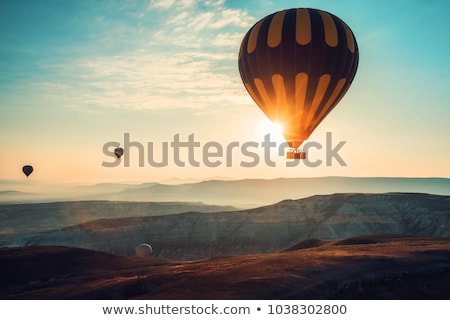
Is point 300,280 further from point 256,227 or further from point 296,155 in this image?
point 256,227

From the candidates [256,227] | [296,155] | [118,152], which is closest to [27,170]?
[118,152]

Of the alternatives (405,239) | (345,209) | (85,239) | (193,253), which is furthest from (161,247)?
(405,239)

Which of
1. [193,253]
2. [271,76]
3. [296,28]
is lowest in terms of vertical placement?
[193,253]

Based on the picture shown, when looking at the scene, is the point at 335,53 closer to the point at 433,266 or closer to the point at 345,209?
the point at 433,266

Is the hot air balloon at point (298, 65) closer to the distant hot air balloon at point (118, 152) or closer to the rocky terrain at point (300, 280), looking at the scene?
the rocky terrain at point (300, 280)

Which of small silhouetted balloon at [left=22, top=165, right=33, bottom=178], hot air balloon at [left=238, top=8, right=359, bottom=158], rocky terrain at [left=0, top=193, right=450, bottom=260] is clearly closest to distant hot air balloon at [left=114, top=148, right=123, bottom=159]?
small silhouetted balloon at [left=22, top=165, right=33, bottom=178]

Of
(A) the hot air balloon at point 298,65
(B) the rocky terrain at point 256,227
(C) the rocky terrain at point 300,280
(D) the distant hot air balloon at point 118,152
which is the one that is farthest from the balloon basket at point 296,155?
(B) the rocky terrain at point 256,227
